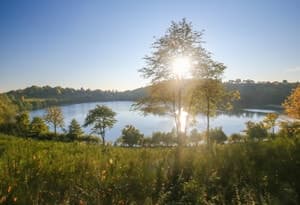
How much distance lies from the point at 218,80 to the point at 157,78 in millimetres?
7177

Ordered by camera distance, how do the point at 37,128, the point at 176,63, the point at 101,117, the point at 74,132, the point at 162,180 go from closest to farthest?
the point at 162,180
the point at 176,63
the point at 37,128
the point at 101,117
the point at 74,132

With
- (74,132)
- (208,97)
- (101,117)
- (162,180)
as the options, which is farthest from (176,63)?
(74,132)

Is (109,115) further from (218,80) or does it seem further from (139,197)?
(139,197)

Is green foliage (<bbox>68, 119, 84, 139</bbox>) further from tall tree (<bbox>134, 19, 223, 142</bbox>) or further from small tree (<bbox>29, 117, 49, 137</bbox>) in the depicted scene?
tall tree (<bbox>134, 19, 223, 142</bbox>)

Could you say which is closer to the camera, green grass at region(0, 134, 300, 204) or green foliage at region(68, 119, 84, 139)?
green grass at region(0, 134, 300, 204)

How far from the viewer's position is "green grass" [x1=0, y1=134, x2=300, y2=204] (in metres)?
3.81

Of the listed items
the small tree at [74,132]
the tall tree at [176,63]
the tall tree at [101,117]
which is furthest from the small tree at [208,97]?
the small tree at [74,132]

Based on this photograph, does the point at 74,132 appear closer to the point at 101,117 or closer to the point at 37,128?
the point at 37,128

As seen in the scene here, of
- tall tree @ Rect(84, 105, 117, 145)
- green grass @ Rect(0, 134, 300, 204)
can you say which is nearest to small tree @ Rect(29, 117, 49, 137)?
tall tree @ Rect(84, 105, 117, 145)

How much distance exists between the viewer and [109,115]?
63.8 m

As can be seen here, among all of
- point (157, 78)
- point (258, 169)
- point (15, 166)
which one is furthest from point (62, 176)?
point (157, 78)

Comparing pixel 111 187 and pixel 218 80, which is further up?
pixel 218 80

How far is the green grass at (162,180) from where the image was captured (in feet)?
12.5

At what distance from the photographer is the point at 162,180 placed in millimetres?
4945
